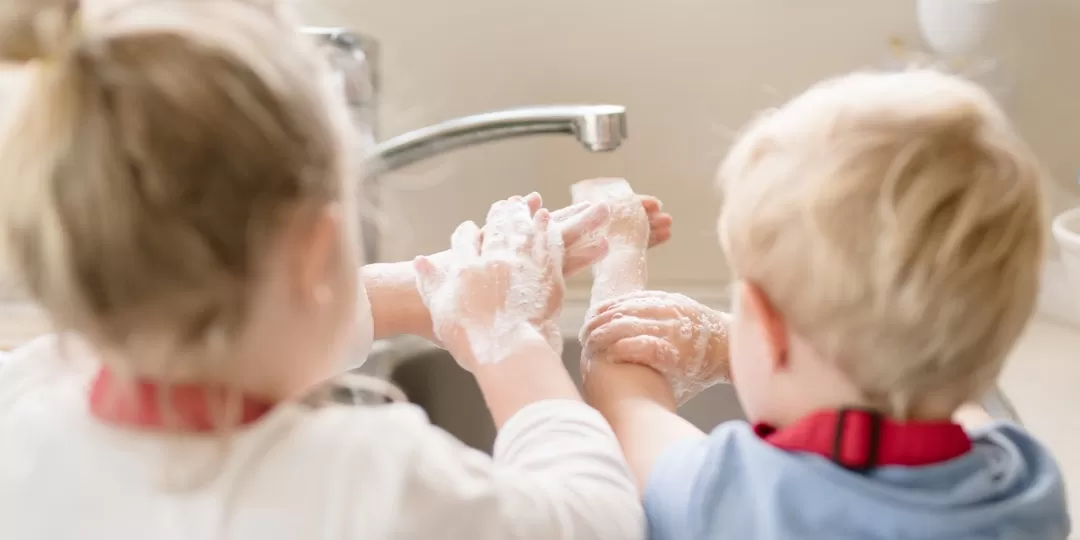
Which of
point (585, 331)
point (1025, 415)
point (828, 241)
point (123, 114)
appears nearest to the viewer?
point (123, 114)

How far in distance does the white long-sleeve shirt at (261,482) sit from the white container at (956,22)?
82 centimetres

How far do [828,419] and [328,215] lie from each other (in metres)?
0.28

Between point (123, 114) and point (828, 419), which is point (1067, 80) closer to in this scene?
point (828, 419)

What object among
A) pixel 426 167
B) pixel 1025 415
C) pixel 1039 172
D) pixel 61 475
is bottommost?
pixel 1025 415

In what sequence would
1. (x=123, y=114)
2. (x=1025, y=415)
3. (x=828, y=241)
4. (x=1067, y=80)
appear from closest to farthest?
(x=123, y=114) → (x=828, y=241) → (x=1025, y=415) → (x=1067, y=80)

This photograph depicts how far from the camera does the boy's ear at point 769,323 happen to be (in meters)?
0.52

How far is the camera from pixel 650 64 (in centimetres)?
116

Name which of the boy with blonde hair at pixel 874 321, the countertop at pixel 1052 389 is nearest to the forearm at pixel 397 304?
the boy with blonde hair at pixel 874 321

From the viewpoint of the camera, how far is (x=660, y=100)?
1.17 metres

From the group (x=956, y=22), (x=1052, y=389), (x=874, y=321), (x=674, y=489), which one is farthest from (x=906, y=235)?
(x=956, y=22)

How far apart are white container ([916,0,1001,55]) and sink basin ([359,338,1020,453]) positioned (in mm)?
464

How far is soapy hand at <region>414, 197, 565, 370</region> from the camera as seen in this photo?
2.08 feet

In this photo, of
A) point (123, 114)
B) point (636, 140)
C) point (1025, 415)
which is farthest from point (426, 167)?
point (123, 114)

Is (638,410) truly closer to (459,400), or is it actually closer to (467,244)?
(467,244)
